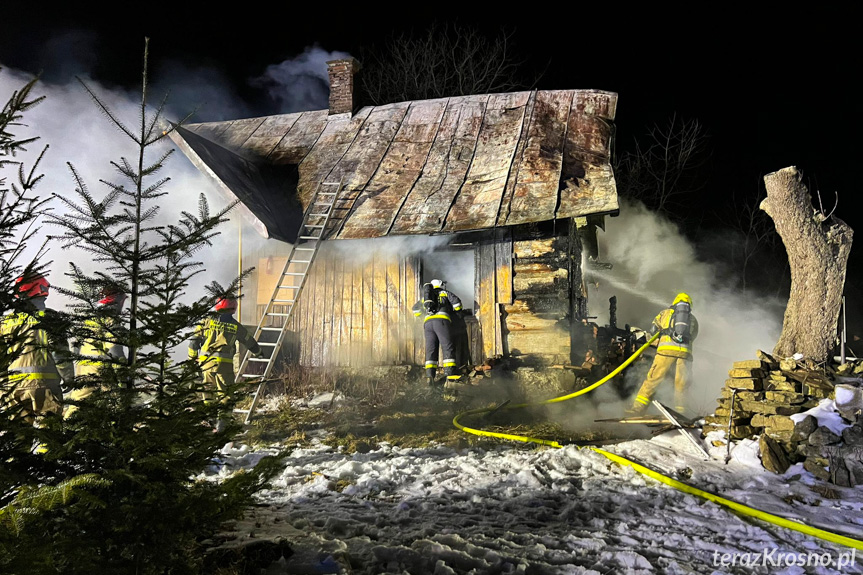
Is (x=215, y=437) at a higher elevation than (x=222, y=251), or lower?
lower

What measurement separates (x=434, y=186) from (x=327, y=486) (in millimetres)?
6997

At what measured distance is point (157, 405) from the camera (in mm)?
2719

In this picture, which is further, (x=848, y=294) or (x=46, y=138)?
(x=848, y=294)

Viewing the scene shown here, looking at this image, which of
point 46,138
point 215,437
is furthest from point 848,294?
point 46,138

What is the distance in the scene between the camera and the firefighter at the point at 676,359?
820cm

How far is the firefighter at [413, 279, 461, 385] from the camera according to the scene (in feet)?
31.2

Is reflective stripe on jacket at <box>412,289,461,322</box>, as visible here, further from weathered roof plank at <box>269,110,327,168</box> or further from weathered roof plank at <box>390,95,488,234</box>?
weathered roof plank at <box>269,110,327,168</box>

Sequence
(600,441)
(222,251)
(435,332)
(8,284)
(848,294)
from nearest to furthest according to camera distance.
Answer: (8,284) → (600,441) → (435,332) → (222,251) → (848,294)

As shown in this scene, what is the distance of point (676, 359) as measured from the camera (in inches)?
326

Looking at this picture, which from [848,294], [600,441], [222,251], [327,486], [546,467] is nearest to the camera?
[327,486]

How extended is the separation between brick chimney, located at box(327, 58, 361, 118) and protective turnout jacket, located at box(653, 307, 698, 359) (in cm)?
877

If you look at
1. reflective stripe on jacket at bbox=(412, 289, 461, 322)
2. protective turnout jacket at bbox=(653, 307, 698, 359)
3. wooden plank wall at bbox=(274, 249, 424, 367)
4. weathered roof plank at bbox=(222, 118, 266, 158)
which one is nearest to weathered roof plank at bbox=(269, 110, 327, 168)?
weathered roof plank at bbox=(222, 118, 266, 158)

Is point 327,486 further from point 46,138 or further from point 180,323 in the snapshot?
point 46,138

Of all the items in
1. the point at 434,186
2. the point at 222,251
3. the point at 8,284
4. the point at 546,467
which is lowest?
the point at 546,467
